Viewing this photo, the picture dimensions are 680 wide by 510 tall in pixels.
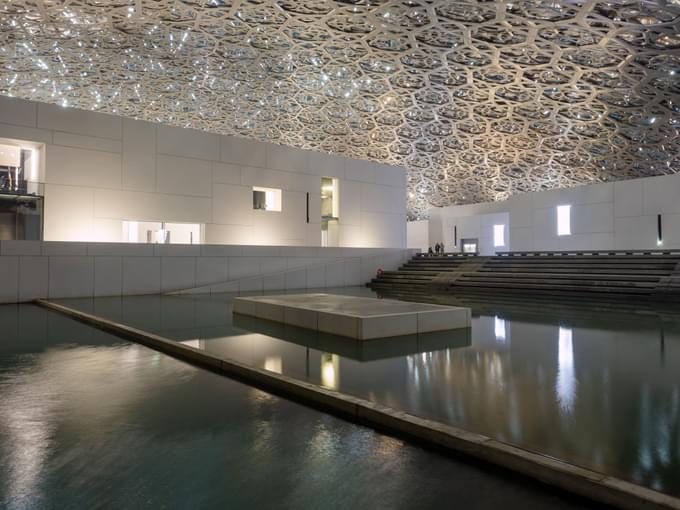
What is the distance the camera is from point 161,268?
1834 centimetres

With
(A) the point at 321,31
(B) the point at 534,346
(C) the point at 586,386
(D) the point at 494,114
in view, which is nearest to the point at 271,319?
(B) the point at 534,346

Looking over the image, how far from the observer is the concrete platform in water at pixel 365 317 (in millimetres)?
7656

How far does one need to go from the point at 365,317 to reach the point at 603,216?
23.5 metres

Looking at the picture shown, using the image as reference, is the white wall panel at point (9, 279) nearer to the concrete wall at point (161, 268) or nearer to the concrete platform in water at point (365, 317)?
the concrete wall at point (161, 268)

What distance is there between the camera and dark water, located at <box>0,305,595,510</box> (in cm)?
263

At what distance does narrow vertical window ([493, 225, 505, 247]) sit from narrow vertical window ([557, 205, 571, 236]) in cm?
668

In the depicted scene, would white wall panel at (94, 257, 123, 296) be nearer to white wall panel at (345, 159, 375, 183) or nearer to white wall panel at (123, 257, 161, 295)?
white wall panel at (123, 257, 161, 295)

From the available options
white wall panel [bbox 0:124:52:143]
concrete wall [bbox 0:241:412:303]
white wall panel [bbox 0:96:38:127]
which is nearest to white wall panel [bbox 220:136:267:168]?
concrete wall [bbox 0:241:412:303]

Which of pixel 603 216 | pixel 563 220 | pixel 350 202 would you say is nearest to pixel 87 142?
pixel 350 202

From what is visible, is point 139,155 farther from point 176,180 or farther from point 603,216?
point 603,216

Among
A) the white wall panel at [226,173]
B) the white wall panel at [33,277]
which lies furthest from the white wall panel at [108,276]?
the white wall panel at [226,173]

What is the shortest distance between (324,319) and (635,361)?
183 inches

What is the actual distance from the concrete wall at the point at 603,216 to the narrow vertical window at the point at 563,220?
208 mm

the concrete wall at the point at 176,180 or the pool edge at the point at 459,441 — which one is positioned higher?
the concrete wall at the point at 176,180
